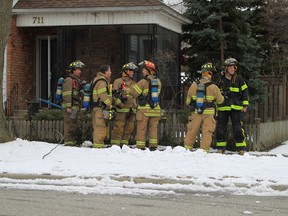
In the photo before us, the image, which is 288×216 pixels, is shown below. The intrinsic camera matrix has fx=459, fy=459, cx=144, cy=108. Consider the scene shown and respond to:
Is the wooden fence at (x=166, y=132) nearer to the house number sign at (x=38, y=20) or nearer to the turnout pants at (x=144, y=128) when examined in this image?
the turnout pants at (x=144, y=128)

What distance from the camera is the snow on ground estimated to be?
761 cm

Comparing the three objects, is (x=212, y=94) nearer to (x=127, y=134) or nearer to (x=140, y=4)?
(x=127, y=134)

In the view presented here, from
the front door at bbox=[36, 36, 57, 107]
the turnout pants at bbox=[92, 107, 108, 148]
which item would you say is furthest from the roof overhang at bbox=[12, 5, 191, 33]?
the turnout pants at bbox=[92, 107, 108, 148]

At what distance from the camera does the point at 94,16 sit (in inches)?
611

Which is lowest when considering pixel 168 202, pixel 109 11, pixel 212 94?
pixel 168 202

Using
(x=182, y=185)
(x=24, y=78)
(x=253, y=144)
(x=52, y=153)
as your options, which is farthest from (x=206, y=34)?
(x=182, y=185)

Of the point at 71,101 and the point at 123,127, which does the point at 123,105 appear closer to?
the point at 123,127

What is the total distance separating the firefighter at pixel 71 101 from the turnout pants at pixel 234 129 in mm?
3534

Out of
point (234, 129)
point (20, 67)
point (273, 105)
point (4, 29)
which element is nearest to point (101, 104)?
point (4, 29)

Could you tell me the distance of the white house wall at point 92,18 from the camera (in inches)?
599

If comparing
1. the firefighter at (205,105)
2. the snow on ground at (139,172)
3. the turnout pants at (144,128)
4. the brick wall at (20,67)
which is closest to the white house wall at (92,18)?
the brick wall at (20,67)

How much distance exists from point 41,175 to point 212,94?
164 inches

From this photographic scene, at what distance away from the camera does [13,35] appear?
1614 centimetres

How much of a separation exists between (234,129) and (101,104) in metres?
3.13
